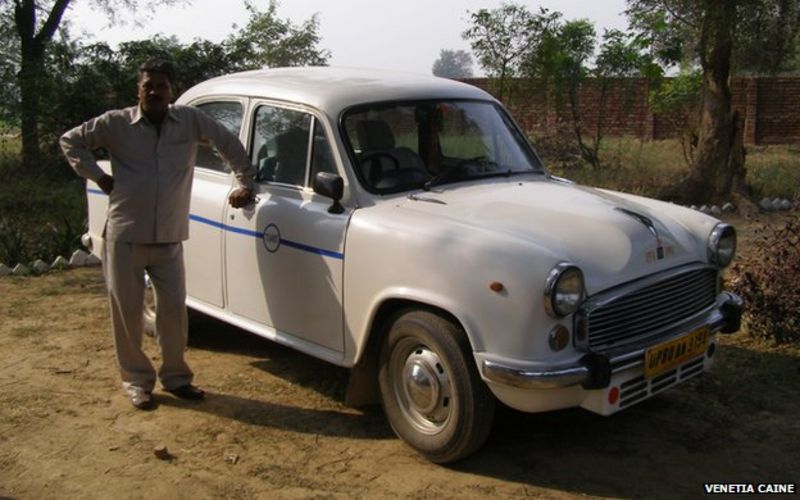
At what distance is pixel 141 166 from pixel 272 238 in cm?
84

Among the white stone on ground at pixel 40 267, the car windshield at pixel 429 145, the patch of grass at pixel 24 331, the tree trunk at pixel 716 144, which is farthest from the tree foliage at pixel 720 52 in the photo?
the patch of grass at pixel 24 331

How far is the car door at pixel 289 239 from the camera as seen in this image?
465 centimetres

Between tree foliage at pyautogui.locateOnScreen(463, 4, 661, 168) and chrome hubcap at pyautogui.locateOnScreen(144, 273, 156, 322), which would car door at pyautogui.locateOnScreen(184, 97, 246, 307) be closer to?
chrome hubcap at pyautogui.locateOnScreen(144, 273, 156, 322)

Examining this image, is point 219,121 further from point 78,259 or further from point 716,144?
point 716,144

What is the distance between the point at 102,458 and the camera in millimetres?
4414

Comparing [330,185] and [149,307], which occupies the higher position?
[330,185]

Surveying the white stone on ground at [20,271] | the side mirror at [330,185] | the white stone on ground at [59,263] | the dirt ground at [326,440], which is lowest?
the dirt ground at [326,440]

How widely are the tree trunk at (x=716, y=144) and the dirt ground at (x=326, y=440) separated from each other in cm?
618

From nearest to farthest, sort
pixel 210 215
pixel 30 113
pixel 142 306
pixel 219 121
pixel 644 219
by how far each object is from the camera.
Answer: pixel 644 219 → pixel 142 306 → pixel 210 215 → pixel 219 121 → pixel 30 113

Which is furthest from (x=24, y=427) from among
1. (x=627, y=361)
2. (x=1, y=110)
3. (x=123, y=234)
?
Answer: (x=1, y=110)

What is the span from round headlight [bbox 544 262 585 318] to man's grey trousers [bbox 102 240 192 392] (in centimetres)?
238

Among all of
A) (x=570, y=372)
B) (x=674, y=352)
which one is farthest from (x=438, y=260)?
(x=674, y=352)

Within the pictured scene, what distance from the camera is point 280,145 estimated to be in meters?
5.15

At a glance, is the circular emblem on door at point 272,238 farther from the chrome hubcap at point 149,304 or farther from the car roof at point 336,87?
the chrome hubcap at point 149,304
